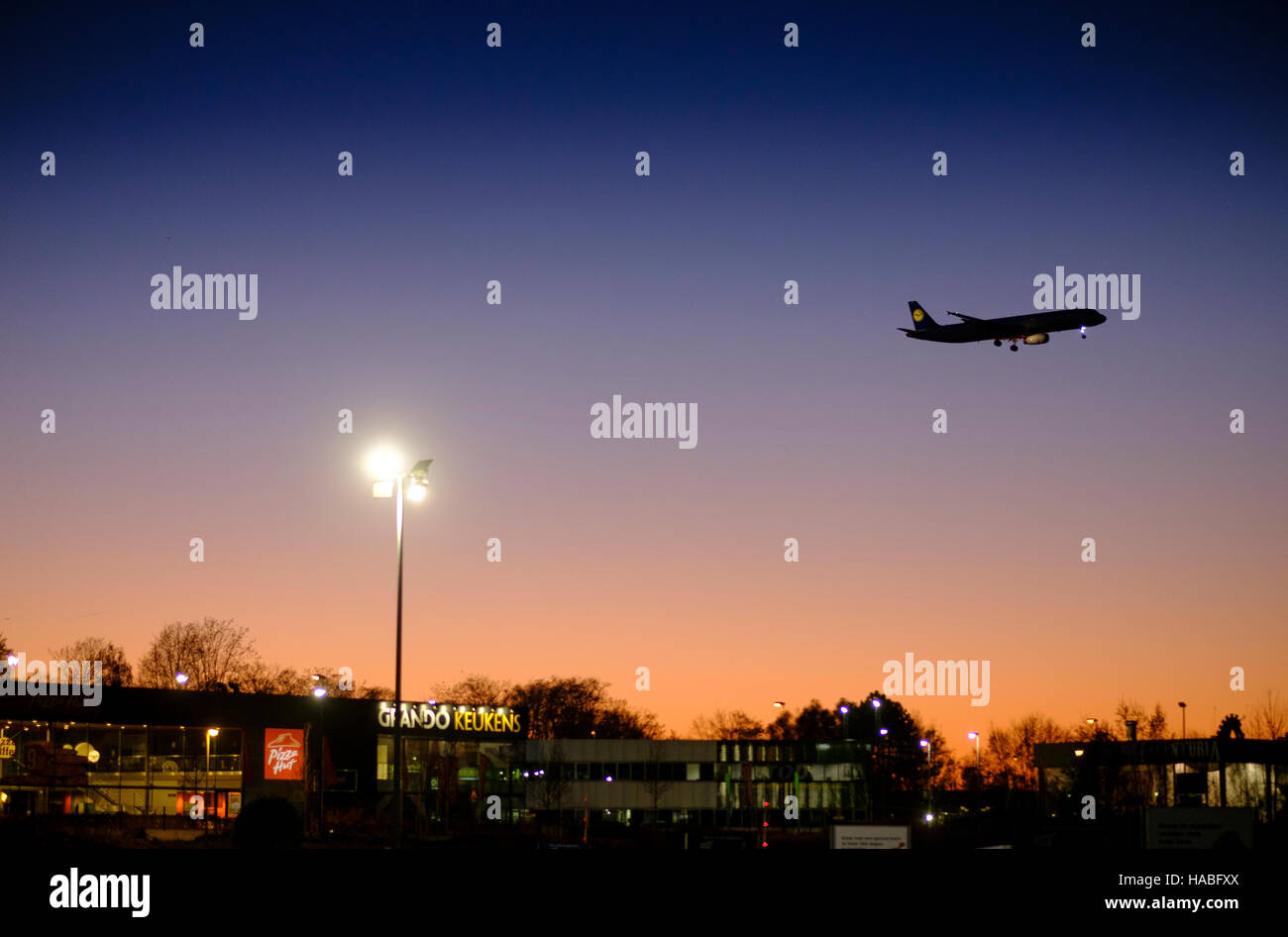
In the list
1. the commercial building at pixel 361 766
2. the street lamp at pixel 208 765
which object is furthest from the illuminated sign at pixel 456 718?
the street lamp at pixel 208 765

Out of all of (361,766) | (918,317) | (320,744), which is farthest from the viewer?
(918,317)

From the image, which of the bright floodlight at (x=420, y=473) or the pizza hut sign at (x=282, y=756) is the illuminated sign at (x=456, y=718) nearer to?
the pizza hut sign at (x=282, y=756)

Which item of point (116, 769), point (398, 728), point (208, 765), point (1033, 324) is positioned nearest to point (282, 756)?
point (208, 765)

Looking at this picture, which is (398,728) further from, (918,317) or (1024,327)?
(918,317)

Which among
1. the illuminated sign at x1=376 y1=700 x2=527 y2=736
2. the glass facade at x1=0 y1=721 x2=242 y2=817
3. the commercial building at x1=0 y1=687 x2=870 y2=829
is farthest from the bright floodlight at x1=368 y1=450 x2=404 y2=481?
the illuminated sign at x1=376 y1=700 x2=527 y2=736

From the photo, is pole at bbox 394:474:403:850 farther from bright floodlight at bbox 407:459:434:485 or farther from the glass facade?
the glass facade

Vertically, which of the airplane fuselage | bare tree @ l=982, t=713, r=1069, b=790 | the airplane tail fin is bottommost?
bare tree @ l=982, t=713, r=1069, b=790

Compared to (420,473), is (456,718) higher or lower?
lower
